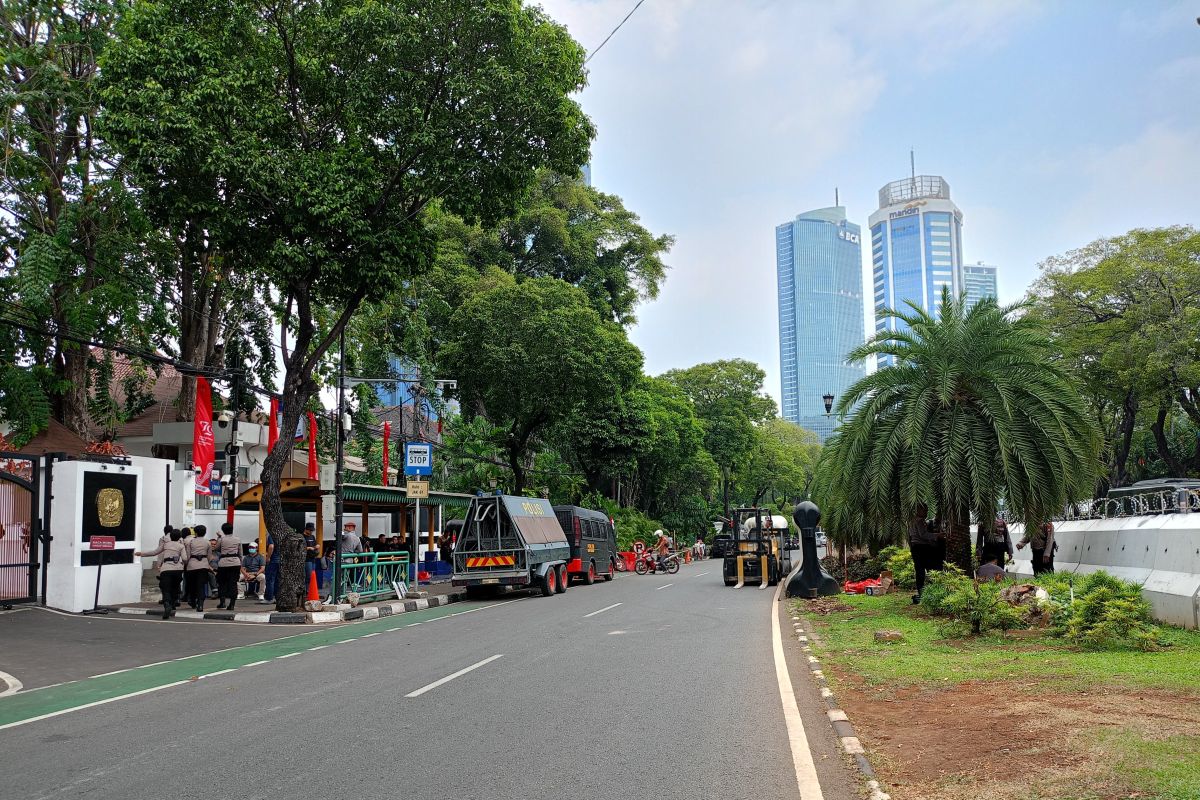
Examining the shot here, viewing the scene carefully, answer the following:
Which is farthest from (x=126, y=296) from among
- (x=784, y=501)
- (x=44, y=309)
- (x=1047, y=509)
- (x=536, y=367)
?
(x=784, y=501)

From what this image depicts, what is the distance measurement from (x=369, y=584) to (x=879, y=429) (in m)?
12.0

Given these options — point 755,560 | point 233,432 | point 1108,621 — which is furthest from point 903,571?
point 233,432

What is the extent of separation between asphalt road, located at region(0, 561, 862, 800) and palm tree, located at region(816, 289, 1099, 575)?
4757mm

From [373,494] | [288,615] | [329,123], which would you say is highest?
[329,123]

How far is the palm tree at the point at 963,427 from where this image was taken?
1527cm

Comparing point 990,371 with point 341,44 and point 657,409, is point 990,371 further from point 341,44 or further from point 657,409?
point 657,409

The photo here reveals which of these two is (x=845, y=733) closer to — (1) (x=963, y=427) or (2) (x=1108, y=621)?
(2) (x=1108, y=621)

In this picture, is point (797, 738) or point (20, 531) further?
point (20, 531)

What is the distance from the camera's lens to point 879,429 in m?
16.8

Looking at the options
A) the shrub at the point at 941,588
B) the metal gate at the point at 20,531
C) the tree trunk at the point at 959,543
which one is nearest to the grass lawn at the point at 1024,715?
the shrub at the point at 941,588

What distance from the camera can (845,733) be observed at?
7.00 metres

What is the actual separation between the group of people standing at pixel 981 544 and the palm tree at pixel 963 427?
0.33 meters

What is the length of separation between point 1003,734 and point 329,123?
1697 cm

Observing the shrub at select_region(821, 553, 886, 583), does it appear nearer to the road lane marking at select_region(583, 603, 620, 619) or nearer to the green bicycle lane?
the road lane marking at select_region(583, 603, 620, 619)
